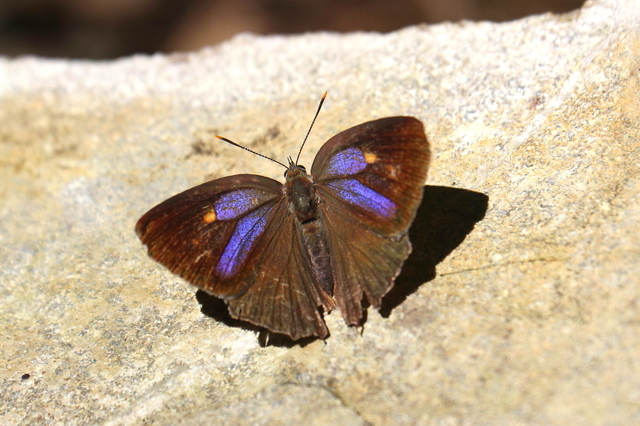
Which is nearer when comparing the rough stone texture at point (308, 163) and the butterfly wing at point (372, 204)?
the rough stone texture at point (308, 163)

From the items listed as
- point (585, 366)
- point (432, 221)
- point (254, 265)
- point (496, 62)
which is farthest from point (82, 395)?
point (496, 62)

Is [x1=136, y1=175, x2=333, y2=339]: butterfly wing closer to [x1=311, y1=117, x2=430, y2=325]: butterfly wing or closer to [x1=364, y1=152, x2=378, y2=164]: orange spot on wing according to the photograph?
[x1=311, y1=117, x2=430, y2=325]: butterfly wing

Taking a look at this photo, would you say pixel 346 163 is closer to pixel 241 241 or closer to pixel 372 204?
pixel 372 204

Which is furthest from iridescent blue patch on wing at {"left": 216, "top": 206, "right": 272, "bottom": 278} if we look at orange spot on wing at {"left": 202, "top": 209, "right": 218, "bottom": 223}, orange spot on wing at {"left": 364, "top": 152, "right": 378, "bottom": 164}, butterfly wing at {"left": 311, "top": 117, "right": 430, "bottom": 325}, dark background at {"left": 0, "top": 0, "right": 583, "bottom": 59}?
dark background at {"left": 0, "top": 0, "right": 583, "bottom": 59}

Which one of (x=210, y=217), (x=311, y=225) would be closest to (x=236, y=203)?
(x=210, y=217)

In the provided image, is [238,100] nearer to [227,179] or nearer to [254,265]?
[227,179]

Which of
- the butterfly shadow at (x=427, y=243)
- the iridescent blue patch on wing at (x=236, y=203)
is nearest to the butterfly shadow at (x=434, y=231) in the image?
the butterfly shadow at (x=427, y=243)

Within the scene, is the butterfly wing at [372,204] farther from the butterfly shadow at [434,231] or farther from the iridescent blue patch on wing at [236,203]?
the iridescent blue patch on wing at [236,203]
